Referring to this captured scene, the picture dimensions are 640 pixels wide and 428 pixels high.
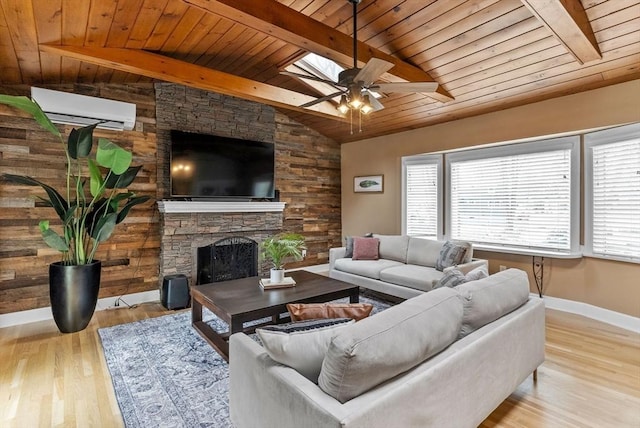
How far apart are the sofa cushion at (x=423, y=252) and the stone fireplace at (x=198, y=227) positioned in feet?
7.60

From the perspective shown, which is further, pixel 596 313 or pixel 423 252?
pixel 423 252

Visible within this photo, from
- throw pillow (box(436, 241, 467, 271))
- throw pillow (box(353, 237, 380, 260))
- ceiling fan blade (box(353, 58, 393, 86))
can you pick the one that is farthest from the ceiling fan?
throw pillow (box(353, 237, 380, 260))

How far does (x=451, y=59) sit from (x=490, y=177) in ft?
6.54

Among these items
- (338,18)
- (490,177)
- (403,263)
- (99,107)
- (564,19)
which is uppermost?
(338,18)

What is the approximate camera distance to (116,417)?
7.02ft

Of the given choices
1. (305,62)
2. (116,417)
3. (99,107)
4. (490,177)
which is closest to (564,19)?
(490,177)

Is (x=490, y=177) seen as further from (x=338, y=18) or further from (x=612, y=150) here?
(x=338, y=18)

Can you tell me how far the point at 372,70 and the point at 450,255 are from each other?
253cm

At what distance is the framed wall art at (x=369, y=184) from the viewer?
622 cm

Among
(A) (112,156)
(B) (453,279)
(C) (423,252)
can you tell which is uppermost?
(A) (112,156)

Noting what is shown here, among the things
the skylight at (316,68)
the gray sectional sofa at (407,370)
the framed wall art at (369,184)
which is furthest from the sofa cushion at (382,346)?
the framed wall art at (369,184)

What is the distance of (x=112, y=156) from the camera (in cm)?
341

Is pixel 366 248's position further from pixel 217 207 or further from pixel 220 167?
pixel 220 167

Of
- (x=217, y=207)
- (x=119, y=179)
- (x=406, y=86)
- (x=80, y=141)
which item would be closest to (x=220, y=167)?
(x=217, y=207)
